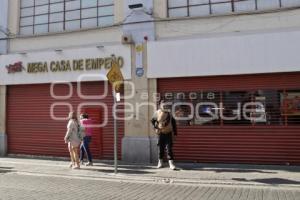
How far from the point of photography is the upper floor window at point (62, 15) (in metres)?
15.1

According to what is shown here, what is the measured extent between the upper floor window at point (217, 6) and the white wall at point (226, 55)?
0.91 metres

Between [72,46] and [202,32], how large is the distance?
195 inches

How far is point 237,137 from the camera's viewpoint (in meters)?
12.9

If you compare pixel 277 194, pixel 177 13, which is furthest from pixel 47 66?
pixel 277 194

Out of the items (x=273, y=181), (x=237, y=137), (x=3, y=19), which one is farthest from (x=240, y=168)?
(x=3, y=19)

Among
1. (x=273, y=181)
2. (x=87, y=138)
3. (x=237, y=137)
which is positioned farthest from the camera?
(x=87, y=138)

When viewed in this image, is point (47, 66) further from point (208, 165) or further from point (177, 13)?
point (208, 165)

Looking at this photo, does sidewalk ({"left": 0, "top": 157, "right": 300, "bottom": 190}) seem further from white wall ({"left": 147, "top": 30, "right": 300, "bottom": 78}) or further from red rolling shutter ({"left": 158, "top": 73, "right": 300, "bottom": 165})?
white wall ({"left": 147, "top": 30, "right": 300, "bottom": 78})

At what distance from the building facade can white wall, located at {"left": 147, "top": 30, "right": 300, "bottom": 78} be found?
31mm

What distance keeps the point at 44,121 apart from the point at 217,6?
7688 millimetres

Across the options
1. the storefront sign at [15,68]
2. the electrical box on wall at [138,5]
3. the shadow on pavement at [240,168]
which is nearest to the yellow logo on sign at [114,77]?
the shadow on pavement at [240,168]

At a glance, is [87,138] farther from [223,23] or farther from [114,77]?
[223,23]

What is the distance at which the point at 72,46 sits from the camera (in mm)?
15195

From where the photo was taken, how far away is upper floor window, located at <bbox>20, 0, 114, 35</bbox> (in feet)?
49.7
